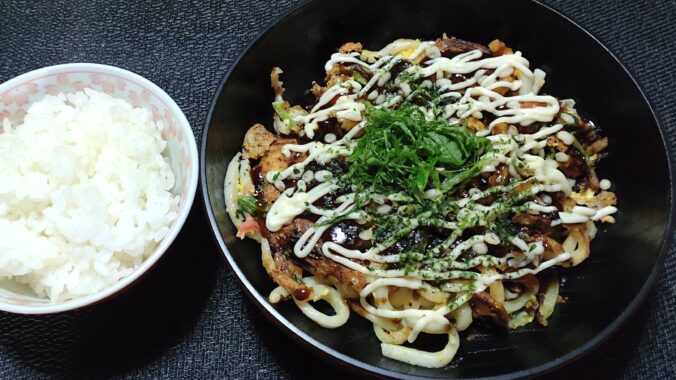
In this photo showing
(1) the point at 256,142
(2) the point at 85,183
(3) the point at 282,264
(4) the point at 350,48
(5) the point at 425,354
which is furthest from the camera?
(4) the point at 350,48

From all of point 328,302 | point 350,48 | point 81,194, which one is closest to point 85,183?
point 81,194

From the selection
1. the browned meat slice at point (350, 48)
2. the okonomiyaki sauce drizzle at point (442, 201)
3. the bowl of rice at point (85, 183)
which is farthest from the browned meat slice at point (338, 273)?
the browned meat slice at point (350, 48)

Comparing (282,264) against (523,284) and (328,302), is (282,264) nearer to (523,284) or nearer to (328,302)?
(328,302)

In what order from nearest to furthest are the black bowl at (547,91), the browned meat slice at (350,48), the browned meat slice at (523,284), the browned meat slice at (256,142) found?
the black bowl at (547,91)
the browned meat slice at (523,284)
the browned meat slice at (256,142)
the browned meat slice at (350,48)

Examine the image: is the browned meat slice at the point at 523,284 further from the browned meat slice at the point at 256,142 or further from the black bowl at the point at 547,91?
the browned meat slice at the point at 256,142

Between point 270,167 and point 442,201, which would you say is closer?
point 442,201

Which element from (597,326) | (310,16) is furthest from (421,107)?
(597,326)

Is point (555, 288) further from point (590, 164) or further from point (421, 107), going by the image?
point (421, 107)

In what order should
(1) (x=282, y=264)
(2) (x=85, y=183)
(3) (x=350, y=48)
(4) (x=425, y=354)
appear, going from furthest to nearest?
(3) (x=350, y=48)
(2) (x=85, y=183)
(1) (x=282, y=264)
(4) (x=425, y=354)

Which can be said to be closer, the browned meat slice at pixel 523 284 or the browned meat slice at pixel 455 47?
the browned meat slice at pixel 523 284
